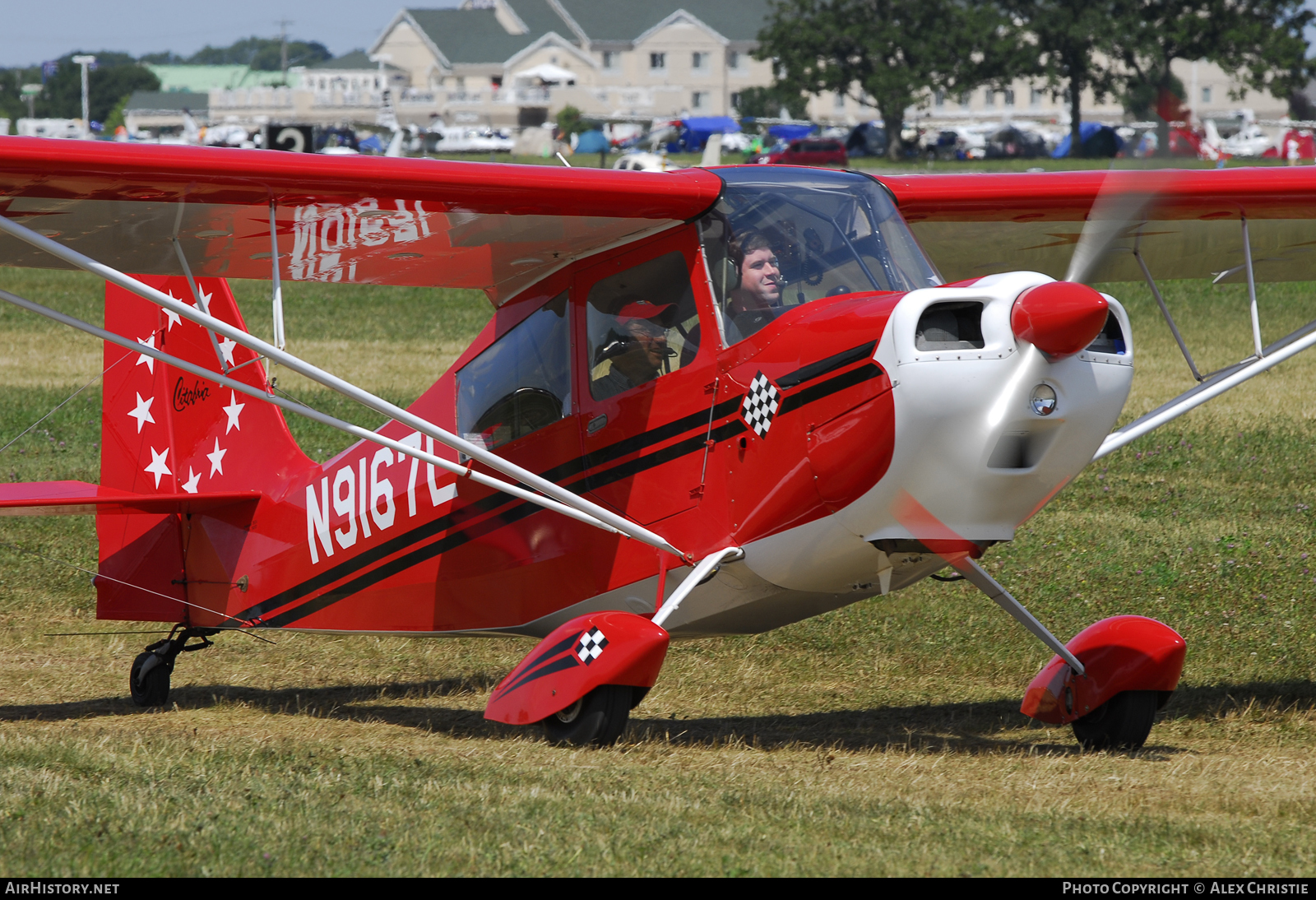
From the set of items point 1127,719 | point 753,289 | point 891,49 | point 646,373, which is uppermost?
point 891,49

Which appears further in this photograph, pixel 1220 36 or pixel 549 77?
pixel 549 77

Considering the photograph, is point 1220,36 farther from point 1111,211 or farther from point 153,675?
point 153,675

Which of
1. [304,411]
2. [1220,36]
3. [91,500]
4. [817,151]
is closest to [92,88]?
[817,151]

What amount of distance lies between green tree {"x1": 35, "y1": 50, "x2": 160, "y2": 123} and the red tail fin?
146444mm

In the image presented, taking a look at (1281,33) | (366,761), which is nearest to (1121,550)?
(366,761)

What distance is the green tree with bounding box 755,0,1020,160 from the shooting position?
77.7 m

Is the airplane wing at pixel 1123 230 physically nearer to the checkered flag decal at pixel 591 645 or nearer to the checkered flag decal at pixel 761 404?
the checkered flag decal at pixel 761 404

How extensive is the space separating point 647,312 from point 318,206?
1524 millimetres

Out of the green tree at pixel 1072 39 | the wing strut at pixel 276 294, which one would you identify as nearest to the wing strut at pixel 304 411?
the wing strut at pixel 276 294

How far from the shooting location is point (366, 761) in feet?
20.4

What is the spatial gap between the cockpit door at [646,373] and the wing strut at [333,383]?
0.18 metres

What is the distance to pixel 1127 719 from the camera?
22.8 feet

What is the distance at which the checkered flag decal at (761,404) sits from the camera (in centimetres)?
612
